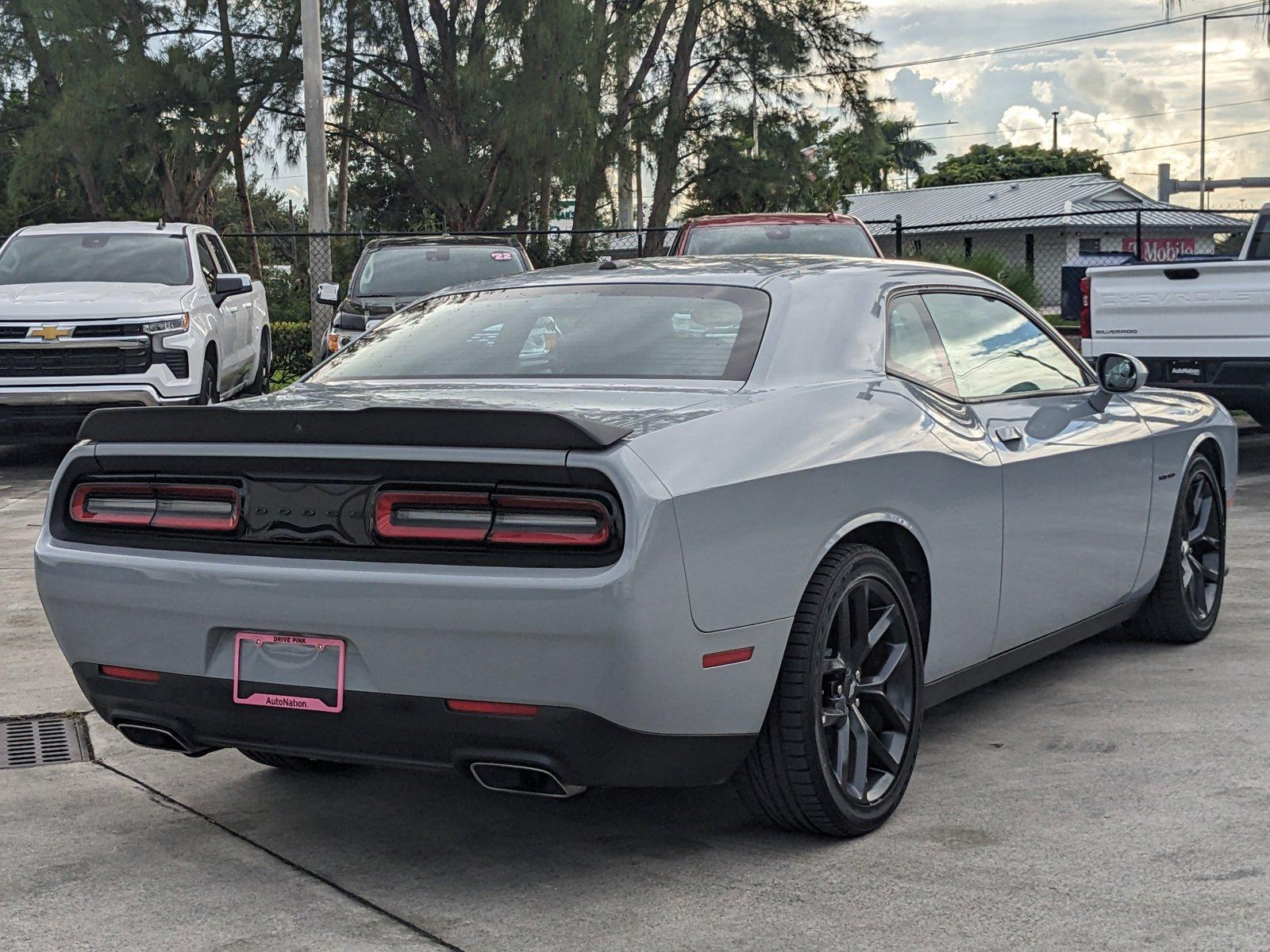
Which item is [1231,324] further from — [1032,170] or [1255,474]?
[1032,170]

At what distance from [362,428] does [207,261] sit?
37.5 ft

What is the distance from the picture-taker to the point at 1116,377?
5.80m

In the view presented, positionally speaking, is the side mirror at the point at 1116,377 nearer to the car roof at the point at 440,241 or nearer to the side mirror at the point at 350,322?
the side mirror at the point at 350,322

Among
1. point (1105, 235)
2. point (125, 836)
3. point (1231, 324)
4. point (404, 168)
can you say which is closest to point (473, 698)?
point (125, 836)

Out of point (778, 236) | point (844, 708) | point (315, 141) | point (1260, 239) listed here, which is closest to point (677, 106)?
point (315, 141)

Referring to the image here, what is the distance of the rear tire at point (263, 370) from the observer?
16.4 m

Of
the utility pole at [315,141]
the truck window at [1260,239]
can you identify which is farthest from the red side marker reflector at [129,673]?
the utility pole at [315,141]

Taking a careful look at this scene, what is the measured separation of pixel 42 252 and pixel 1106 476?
1064cm

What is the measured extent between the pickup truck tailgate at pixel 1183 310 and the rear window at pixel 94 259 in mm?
7449

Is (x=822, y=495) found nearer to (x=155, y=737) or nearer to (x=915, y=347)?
(x=915, y=347)

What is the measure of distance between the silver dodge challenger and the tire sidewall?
11 millimetres

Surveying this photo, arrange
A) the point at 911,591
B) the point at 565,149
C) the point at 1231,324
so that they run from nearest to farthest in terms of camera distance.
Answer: the point at 911,591 → the point at 1231,324 → the point at 565,149

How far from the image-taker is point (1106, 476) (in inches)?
220

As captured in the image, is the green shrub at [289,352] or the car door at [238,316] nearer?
the car door at [238,316]
